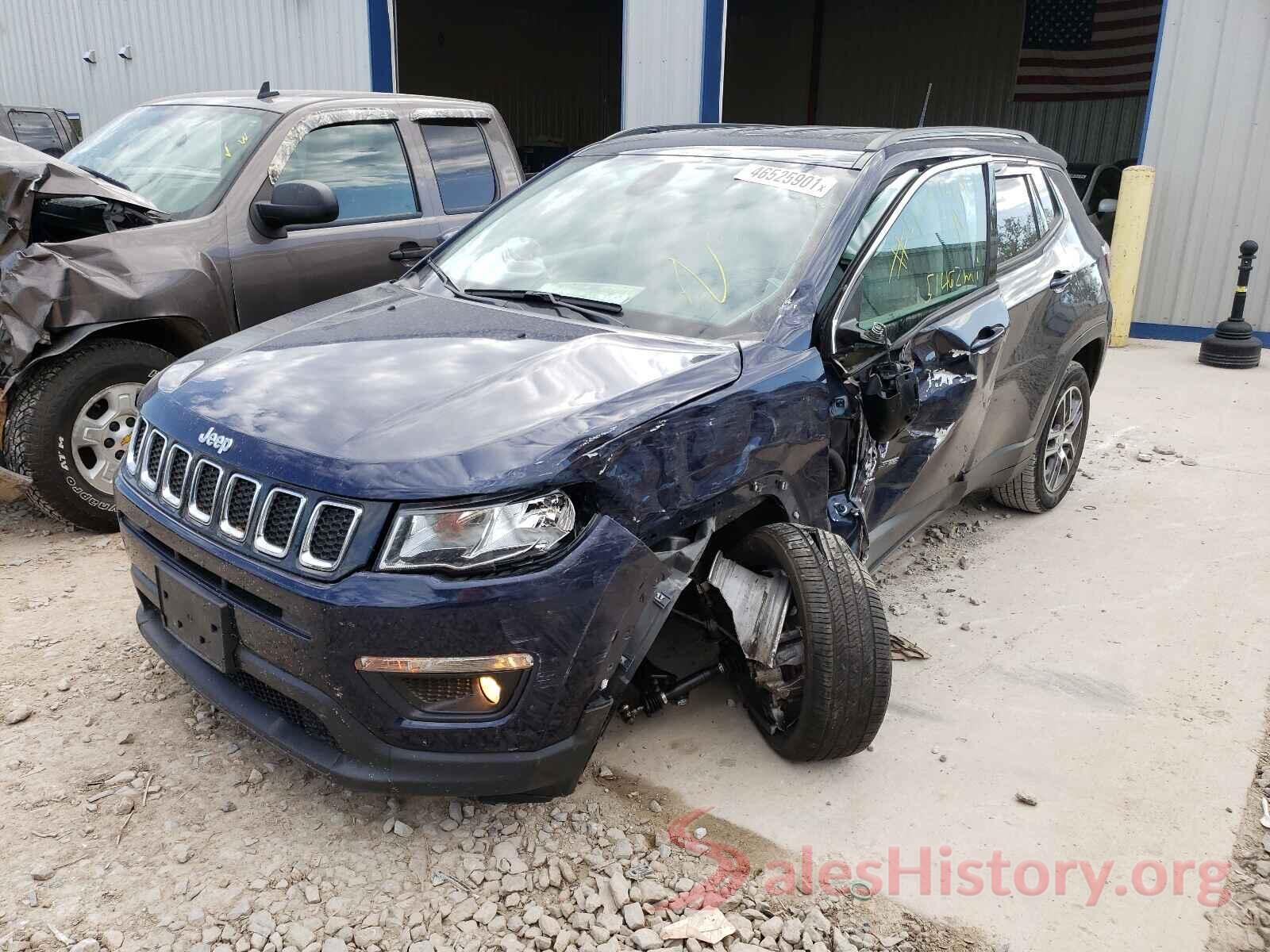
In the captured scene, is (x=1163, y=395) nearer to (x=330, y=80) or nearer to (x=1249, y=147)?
(x=1249, y=147)

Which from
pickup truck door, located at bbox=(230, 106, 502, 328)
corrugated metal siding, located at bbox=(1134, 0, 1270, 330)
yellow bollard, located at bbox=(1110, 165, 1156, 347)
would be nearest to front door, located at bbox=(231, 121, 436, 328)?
pickup truck door, located at bbox=(230, 106, 502, 328)

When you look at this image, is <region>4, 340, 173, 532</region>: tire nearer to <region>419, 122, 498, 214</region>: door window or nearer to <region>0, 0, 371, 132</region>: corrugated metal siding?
<region>419, 122, 498, 214</region>: door window

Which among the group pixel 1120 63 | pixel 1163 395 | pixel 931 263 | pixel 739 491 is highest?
pixel 1120 63

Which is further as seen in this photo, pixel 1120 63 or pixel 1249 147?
pixel 1120 63

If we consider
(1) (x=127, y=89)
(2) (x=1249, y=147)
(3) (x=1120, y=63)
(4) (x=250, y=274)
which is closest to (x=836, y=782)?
(4) (x=250, y=274)

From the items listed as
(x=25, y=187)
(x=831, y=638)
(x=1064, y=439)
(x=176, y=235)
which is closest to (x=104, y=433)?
(x=176, y=235)

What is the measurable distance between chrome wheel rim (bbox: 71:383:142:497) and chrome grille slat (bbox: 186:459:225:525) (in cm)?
208

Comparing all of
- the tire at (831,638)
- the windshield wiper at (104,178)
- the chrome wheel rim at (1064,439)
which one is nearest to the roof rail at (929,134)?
the chrome wheel rim at (1064,439)

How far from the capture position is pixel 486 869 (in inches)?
99.8

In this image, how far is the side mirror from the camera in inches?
173

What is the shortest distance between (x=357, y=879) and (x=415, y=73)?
2189 centimetres

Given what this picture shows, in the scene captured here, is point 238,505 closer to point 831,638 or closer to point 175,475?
point 175,475

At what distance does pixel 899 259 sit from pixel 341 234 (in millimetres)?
2951

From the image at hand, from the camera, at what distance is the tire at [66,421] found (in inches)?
164
